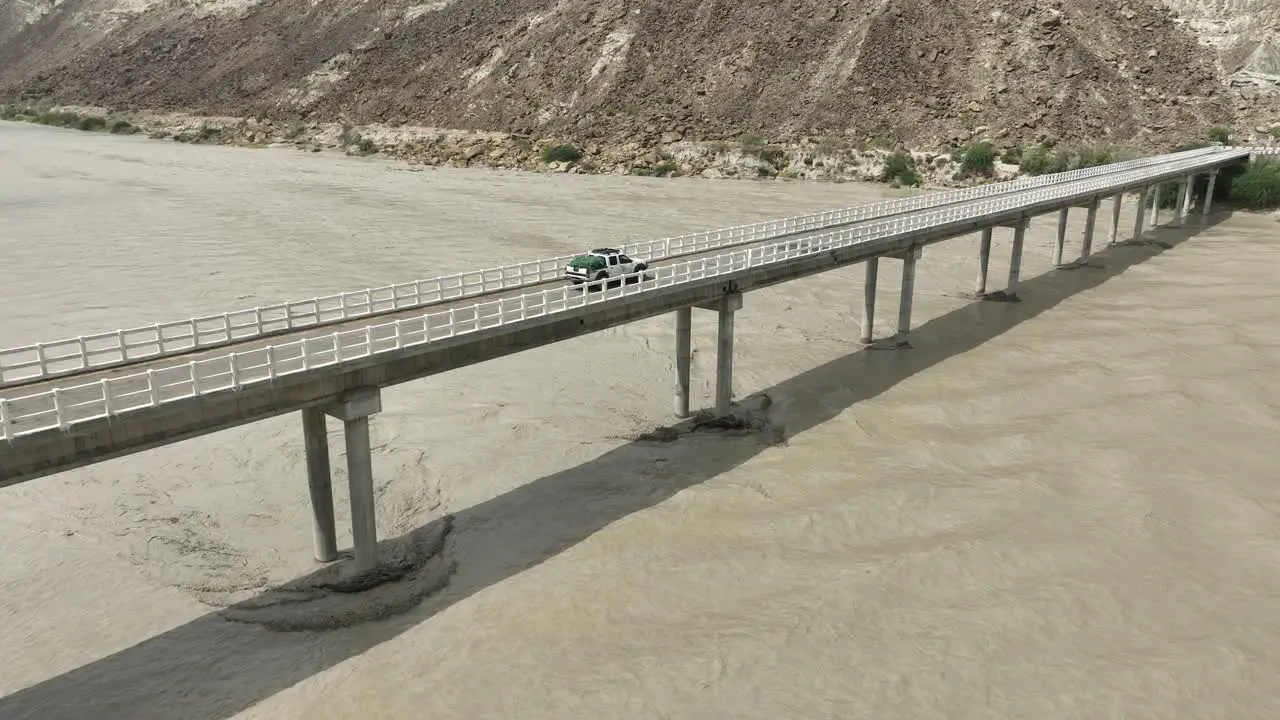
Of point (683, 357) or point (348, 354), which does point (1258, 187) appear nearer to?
point (683, 357)

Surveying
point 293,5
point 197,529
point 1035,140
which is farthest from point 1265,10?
point 293,5

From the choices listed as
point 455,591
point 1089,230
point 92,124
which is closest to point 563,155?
point 1089,230

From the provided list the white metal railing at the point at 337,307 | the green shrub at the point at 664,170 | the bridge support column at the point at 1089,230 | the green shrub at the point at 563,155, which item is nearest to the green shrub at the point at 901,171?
the green shrub at the point at 664,170

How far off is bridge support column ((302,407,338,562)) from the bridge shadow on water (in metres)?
2.83

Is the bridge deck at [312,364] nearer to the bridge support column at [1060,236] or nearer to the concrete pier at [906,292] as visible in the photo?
the concrete pier at [906,292]

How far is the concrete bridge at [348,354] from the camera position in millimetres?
16953

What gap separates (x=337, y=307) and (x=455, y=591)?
11.7 metres

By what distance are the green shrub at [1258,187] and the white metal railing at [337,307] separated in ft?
63.0

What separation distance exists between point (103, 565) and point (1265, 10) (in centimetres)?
12233

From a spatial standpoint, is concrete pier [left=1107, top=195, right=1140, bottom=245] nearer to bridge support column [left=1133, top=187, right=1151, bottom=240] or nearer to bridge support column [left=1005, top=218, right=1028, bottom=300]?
bridge support column [left=1133, top=187, right=1151, bottom=240]

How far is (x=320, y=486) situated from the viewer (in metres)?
21.6

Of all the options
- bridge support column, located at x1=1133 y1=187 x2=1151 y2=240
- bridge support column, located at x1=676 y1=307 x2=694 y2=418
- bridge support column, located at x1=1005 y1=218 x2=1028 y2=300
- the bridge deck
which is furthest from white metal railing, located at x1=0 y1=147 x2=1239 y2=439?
bridge support column, located at x1=1133 y1=187 x2=1151 y2=240

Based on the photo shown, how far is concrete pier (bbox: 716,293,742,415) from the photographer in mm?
30953

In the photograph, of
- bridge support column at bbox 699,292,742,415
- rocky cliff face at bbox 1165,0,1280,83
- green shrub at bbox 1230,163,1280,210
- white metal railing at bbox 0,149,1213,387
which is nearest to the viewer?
white metal railing at bbox 0,149,1213,387
